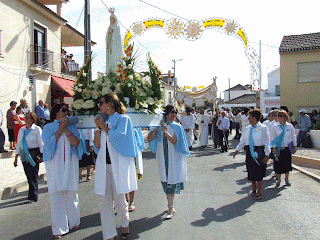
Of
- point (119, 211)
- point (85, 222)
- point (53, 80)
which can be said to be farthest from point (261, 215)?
point (53, 80)

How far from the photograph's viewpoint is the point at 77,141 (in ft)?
15.0

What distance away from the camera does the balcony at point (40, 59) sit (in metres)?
17.2

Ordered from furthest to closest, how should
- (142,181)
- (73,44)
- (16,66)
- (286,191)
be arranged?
(73,44) < (16,66) < (142,181) < (286,191)

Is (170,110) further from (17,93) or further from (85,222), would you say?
(17,93)

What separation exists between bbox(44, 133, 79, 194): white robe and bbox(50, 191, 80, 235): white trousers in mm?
145

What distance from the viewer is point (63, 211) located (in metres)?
4.51

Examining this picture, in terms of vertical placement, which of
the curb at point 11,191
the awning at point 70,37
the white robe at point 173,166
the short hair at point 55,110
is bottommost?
the curb at point 11,191

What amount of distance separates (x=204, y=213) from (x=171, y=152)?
120 cm

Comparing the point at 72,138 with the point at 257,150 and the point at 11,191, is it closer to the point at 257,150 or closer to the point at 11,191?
the point at 11,191

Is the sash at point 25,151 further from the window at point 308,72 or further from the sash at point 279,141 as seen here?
the window at point 308,72

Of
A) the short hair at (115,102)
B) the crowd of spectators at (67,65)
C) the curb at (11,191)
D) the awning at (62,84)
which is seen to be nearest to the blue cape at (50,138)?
the short hair at (115,102)

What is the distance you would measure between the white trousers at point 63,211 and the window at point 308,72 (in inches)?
854

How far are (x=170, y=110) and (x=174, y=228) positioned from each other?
1.89 m

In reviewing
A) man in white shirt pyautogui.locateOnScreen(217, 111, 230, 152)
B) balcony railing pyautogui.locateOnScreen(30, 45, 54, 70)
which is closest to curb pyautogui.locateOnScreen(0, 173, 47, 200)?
man in white shirt pyautogui.locateOnScreen(217, 111, 230, 152)
